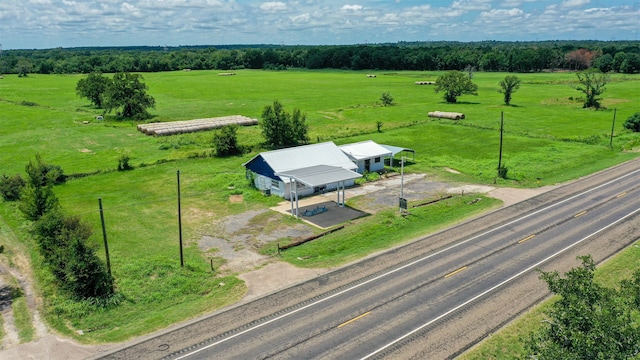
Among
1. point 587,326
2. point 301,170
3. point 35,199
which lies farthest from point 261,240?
point 587,326

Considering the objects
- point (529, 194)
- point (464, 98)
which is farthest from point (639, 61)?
point (529, 194)

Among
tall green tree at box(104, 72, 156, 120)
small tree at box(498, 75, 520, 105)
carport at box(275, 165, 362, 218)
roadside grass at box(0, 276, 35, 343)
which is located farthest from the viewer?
small tree at box(498, 75, 520, 105)

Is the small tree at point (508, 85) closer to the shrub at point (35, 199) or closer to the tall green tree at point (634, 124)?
the tall green tree at point (634, 124)

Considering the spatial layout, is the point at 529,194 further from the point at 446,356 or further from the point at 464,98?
the point at 464,98

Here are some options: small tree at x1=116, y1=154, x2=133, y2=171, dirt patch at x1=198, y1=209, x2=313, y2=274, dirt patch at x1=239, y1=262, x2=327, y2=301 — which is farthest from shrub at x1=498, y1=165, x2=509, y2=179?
small tree at x1=116, y1=154, x2=133, y2=171

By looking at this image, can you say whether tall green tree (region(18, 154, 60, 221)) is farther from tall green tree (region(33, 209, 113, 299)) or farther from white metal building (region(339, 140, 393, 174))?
white metal building (region(339, 140, 393, 174))

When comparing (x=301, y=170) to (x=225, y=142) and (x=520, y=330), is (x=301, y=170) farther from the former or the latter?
(x=520, y=330)
